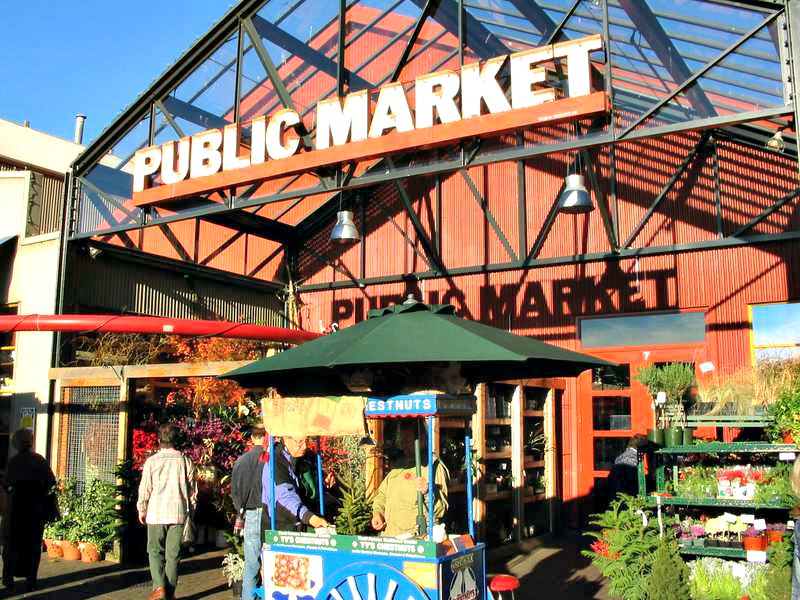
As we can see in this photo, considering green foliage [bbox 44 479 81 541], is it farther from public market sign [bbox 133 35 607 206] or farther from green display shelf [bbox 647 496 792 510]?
green display shelf [bbox 647 496 792 510]

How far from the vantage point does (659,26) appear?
10.9 meters

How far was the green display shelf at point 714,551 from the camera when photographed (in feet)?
26.7

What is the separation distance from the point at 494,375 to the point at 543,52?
4389mm

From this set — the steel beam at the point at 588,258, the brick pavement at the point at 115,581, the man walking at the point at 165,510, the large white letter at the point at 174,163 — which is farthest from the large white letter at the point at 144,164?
the man walking at the point at 165,510

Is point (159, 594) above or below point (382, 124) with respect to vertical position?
below

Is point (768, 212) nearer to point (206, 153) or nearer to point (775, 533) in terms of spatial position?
point (775, 533)

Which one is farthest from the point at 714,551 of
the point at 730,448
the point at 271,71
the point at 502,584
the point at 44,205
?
the point at 44,205

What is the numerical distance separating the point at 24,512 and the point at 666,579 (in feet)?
22.6

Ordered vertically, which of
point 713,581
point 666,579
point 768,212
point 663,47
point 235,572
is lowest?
point 235,572

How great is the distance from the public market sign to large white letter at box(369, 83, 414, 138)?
0.04 feet

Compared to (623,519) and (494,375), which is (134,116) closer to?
(494,375)

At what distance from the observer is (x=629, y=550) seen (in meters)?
8.21

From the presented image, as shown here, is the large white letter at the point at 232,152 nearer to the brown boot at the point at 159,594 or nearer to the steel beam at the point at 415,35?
the steel beam at the point at 415,35

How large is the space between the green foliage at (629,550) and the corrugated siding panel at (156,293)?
31.1 ft
